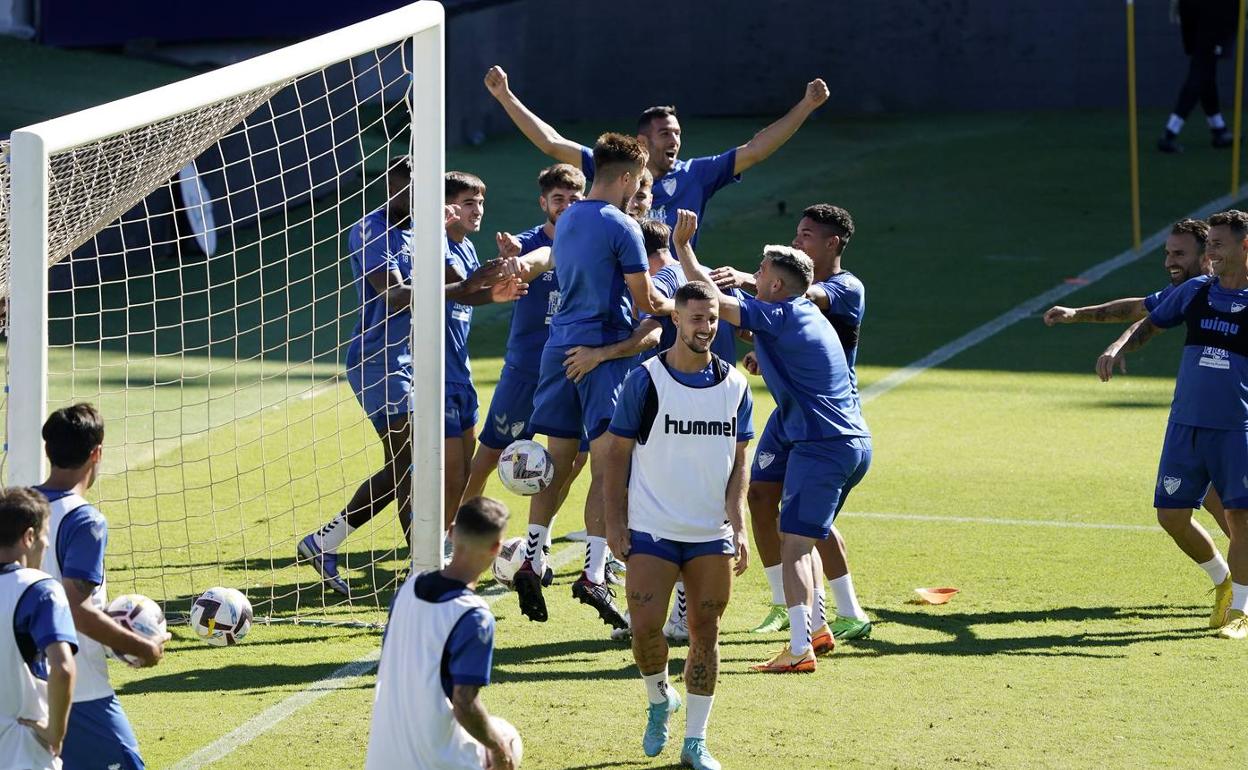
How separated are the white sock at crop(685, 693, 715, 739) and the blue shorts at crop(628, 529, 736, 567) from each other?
0.53 m

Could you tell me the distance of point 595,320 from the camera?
26.8 ft

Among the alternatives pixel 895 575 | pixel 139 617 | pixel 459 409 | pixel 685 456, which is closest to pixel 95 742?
pixel 139 617

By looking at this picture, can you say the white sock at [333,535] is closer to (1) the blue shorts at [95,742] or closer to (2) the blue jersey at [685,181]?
(2) the blue jersey at [685,181]

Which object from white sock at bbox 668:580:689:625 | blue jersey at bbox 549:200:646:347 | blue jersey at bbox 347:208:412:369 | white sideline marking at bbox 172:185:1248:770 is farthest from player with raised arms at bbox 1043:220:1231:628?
blue jersey at bbox 347:208:412:369

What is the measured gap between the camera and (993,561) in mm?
9570

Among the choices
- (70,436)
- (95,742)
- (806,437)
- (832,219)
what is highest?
(832,219)

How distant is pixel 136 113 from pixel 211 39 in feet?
61.4

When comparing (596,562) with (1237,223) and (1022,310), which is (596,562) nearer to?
(1237,223)

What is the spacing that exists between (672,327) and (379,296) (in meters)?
1.56

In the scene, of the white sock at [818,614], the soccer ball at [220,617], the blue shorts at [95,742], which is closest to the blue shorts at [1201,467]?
the white sock at [818,614]

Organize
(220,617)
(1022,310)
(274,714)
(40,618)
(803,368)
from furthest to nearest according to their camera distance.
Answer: (1022,310) < (803,368) < (274,714) < (220,617) < (40,618)

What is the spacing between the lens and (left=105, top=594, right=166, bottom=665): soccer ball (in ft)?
17.0

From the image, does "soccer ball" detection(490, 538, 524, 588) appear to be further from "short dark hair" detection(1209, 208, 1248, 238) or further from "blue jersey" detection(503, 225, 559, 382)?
"short dark hair" detection(1209, 208, 1248, 238)

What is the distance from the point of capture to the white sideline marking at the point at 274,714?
647 cm
